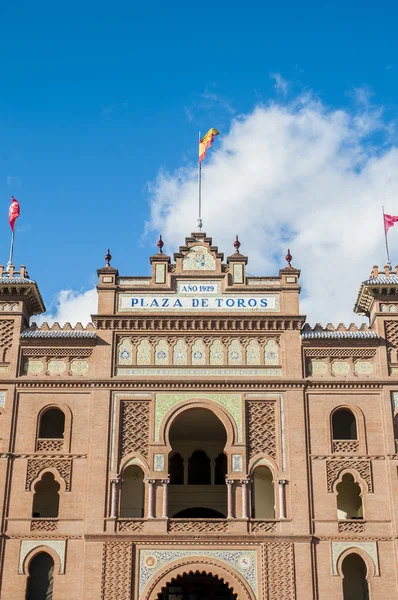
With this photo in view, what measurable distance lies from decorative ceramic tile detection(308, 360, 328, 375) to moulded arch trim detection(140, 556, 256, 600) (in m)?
8.14

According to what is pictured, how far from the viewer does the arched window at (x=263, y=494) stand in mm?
34656

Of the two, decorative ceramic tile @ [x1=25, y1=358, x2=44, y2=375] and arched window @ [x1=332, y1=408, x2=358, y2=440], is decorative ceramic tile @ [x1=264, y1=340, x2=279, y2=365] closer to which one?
arched window @ [x1=332, y1=408, x2=358, y2=440]

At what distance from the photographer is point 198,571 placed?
3141 cm

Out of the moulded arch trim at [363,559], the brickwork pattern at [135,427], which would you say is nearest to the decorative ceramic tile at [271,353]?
Answer: the brickwork pattern at [135,427]

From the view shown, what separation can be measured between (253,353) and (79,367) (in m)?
6.87

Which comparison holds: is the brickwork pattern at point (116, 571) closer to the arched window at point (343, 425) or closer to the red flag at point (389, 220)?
the arched window at point (343, 425)

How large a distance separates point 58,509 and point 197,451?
23.3 feet

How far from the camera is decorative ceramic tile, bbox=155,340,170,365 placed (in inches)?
1352

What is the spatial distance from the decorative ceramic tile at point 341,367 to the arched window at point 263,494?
15.5 feet

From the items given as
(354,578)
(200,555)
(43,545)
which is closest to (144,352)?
(200,555)

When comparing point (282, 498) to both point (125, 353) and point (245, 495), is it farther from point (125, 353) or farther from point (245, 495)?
point (125, 353)

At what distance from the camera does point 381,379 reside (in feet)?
111

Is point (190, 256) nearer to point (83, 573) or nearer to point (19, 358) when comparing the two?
point (19, 358)

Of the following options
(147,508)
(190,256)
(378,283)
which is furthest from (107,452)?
(378,283)
